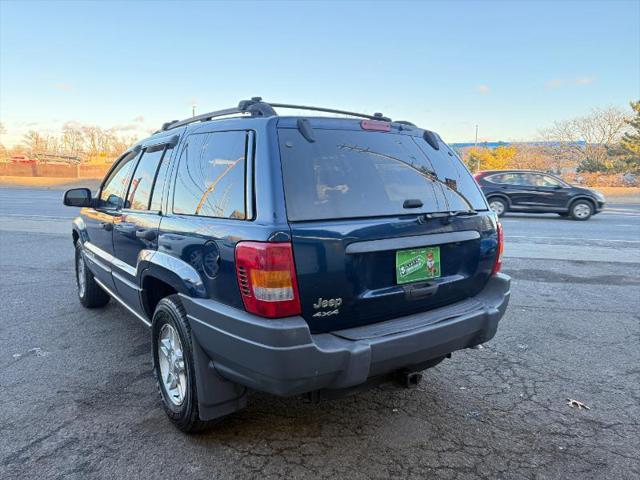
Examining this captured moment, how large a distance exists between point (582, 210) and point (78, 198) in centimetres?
1582

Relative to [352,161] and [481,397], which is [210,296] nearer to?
[352,161]

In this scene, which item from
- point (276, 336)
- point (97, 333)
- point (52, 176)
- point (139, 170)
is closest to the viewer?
point (276, 336)

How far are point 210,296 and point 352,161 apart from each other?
1.08 metres

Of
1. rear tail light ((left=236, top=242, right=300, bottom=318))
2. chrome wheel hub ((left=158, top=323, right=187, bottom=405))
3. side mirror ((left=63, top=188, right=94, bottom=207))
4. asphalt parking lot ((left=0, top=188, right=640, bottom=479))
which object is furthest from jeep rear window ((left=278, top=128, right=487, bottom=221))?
side mirror ((left=63, top=188, right=94, bottom=207))

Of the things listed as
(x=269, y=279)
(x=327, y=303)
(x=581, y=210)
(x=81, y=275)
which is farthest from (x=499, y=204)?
(x=269, y=279)

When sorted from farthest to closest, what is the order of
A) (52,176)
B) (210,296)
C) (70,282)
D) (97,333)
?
1. (52,176)
2. (70,282)
3. (97,333)
4. (210,296)

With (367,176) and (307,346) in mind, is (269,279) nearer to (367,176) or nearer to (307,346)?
→ (307,346)

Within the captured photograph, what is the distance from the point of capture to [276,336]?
6.94 ft

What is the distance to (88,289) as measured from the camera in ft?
16.5

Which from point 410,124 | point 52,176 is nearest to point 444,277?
point 410,124

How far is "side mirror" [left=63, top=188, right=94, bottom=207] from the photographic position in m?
4.32

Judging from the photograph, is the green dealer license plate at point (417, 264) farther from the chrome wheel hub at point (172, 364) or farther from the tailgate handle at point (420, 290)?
the chrome wheel hub at point (172, 364)

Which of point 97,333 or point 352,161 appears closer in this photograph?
point 352,161

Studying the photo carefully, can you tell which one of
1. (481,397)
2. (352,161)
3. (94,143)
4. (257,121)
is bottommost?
(481,397)
